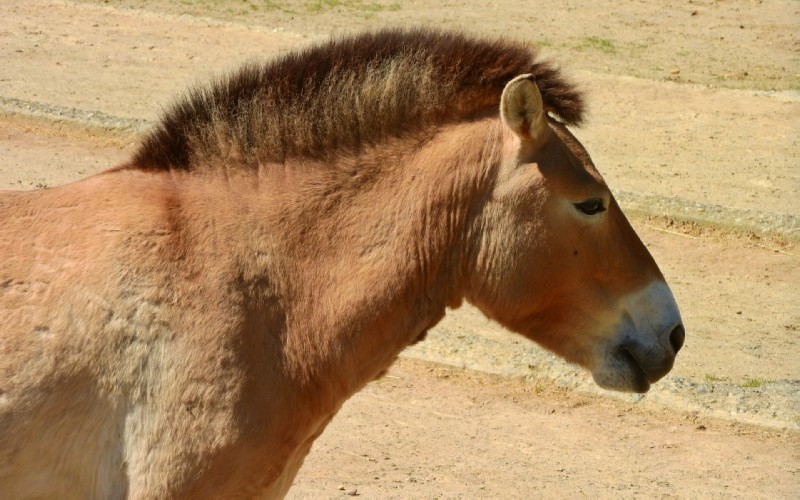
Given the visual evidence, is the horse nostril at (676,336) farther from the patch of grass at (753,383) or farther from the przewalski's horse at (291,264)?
the patch of grass at (753,383)

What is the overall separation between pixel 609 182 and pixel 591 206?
690 cm

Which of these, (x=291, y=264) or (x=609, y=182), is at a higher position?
(x=291, y=264)

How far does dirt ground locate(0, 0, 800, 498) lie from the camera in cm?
659

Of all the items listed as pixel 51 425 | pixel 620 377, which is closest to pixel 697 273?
pixel 620 377

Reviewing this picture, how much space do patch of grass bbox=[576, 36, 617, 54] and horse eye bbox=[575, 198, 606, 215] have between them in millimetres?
10826

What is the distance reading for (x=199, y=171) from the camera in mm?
3984

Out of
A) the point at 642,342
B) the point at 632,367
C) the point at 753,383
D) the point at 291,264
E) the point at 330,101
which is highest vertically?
the point at 330,101

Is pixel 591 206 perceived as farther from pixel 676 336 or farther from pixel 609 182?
pixel 609 182

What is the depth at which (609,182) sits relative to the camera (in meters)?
10.8

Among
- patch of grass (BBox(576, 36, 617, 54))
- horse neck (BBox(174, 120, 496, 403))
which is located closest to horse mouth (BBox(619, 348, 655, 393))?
horse neck (BBox(174, 120, 496, 403))

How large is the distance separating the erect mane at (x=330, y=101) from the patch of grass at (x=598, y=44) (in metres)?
10.8

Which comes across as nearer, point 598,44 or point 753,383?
point 753,383

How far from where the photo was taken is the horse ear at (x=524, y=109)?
12.4 feet

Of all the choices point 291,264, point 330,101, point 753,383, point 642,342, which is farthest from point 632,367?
point 753,383
